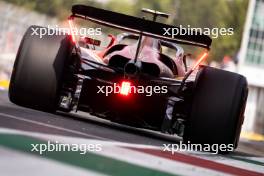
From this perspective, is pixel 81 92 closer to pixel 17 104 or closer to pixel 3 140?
pixel 17 104

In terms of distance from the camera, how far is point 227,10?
79625 millimetres

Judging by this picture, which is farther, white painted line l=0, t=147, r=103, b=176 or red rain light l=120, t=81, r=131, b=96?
red rain light l=120, t=81, r=131, b=96

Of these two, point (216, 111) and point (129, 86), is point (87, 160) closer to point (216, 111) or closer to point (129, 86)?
point (216, 111)

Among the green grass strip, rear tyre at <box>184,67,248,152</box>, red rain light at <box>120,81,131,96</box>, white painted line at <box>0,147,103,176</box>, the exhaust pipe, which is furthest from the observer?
red rain light at <box>120,81,131,96</box>

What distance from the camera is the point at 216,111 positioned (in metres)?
7.59

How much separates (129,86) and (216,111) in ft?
3.66

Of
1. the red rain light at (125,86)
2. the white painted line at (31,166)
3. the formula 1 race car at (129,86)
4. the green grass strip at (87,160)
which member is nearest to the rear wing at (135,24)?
the formula 1 race car at (129,86)

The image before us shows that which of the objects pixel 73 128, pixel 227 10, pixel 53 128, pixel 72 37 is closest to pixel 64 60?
pixel 72 37

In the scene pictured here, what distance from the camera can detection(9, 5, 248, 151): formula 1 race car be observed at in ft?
25.1

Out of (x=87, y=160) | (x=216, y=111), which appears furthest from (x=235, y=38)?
(x=87, y=160)

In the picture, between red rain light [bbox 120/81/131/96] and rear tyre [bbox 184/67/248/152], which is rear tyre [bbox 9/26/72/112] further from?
rear tyre [bbox 184/67/248/152]

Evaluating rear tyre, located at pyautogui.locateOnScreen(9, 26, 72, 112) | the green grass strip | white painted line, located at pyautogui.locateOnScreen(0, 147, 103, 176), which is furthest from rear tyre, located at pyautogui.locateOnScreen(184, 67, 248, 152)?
white painted line, located at pyautogui.locateOnScreen(0, 147, 103, 176)

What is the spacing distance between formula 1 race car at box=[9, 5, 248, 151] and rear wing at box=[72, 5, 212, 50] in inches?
0.4

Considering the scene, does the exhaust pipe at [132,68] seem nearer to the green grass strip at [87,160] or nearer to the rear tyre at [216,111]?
the rear tyre at [216,111]
